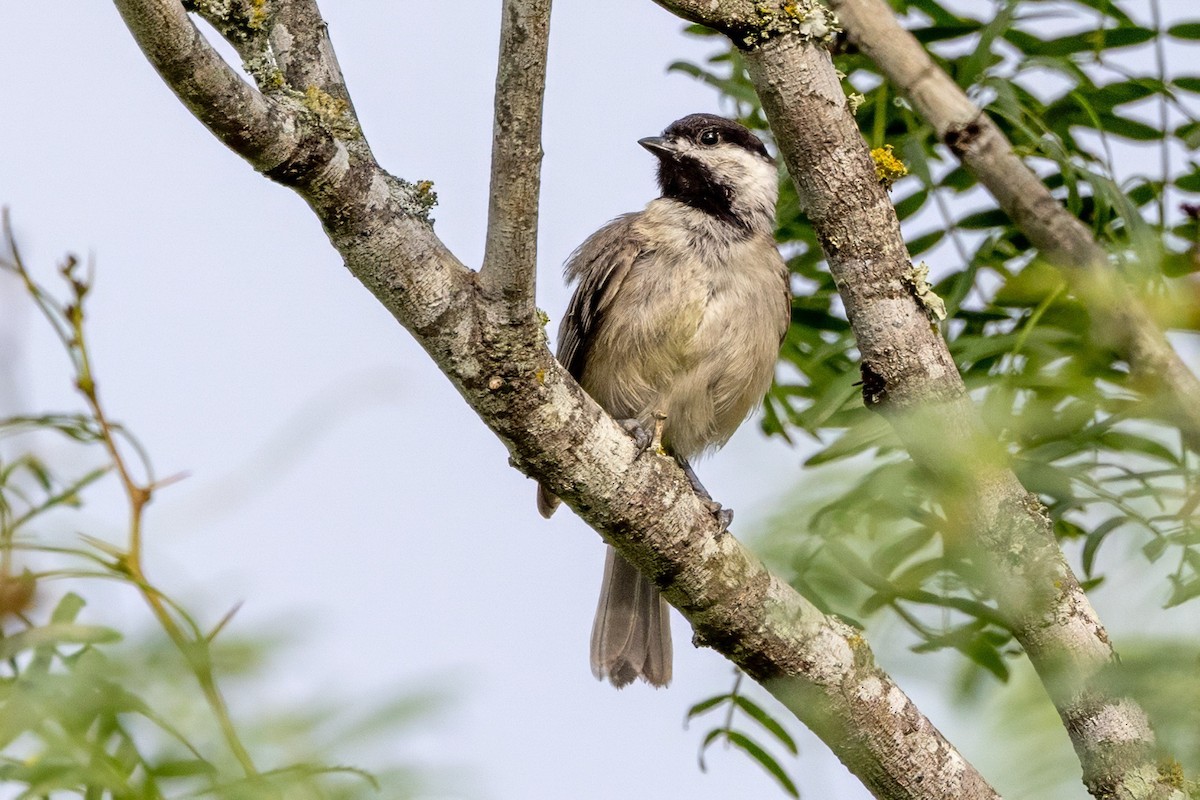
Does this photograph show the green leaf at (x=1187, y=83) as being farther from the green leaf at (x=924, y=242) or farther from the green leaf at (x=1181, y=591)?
the green leaf at (x=1181, y=591)

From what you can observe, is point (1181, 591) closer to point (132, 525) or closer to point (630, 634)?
point (132, 525)

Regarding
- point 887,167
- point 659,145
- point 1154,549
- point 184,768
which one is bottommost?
point 184,768

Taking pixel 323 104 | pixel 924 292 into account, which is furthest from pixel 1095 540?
pixel 323 104

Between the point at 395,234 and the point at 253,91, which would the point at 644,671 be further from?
the point at 253,91

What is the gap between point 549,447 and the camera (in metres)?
2.95

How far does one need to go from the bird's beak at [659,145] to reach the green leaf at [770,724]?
2813 mm

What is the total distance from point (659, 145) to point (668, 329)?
1067mm

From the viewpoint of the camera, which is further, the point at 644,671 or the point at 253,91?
the point at 644,671

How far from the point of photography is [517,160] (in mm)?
2688

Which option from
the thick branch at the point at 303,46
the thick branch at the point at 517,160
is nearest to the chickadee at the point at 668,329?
the thick branch at the point at 517,160

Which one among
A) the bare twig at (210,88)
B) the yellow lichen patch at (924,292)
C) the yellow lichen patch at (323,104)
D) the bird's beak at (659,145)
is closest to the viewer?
the bare twig at (210,88)

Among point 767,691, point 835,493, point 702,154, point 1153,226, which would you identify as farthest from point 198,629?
point 702,154

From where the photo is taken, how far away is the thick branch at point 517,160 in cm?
258

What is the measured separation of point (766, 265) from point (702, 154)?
2.36 feet
